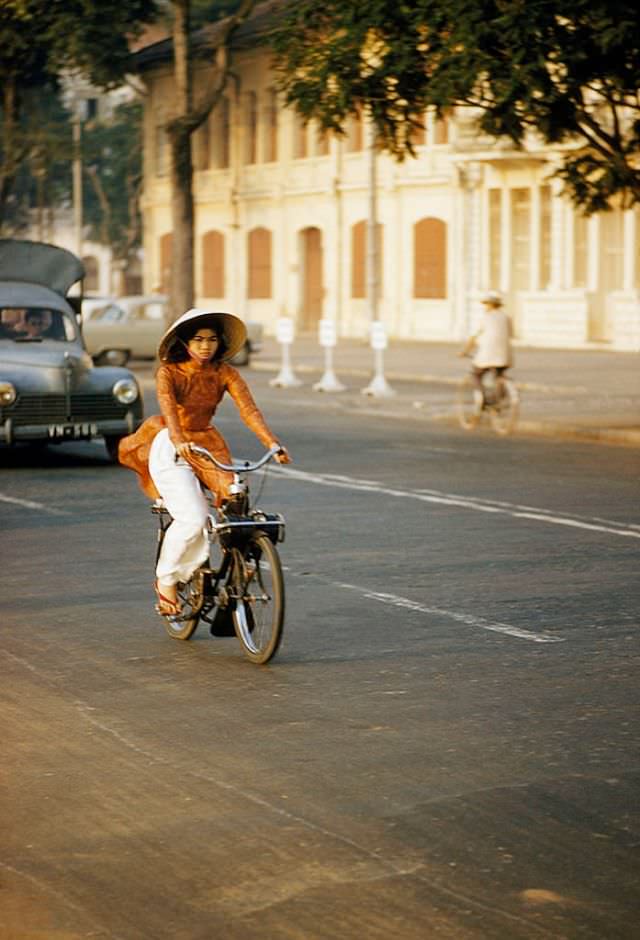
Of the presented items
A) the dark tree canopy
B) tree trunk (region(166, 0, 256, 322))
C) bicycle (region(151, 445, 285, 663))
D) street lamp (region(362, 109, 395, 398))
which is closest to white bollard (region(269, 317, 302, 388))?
street lamp (region(362, 109, 395, 398))

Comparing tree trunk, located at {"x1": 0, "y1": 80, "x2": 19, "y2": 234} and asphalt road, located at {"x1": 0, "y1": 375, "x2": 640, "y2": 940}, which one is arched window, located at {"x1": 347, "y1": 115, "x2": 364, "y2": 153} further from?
asphalt road, located at {"x1": 0, "y1": 375, "x2": 640, "y2": 940}

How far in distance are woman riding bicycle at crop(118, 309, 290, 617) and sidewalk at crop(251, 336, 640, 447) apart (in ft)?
46.0

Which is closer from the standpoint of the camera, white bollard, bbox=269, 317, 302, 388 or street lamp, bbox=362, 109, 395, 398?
street lamp, bbox=362, 109, 395, 398

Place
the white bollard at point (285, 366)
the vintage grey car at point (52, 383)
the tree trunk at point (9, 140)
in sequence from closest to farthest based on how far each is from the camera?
the vintage grey car at point (52, 383) → the white bollard at point (285, 366) → the tree trunk at point (9, 140)

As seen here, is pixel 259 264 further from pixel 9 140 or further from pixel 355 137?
pixel 9 140

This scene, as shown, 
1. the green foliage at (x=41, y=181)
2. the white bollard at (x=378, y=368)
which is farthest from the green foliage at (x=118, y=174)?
the white bollard at (x=378, y=368)

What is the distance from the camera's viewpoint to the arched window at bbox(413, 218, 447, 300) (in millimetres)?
55438

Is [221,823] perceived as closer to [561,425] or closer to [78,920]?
[78,920]

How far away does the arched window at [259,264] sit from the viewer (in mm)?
64812

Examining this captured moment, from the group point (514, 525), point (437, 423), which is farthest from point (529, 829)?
point (437, 423)

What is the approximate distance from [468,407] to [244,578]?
16414 millimetres

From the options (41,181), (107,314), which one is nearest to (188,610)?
(107,314)

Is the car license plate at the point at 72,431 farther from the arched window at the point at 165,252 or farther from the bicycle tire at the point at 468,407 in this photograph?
the arched window at the point at 165,252

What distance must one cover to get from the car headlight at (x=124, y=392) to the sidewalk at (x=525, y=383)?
20.0ft
